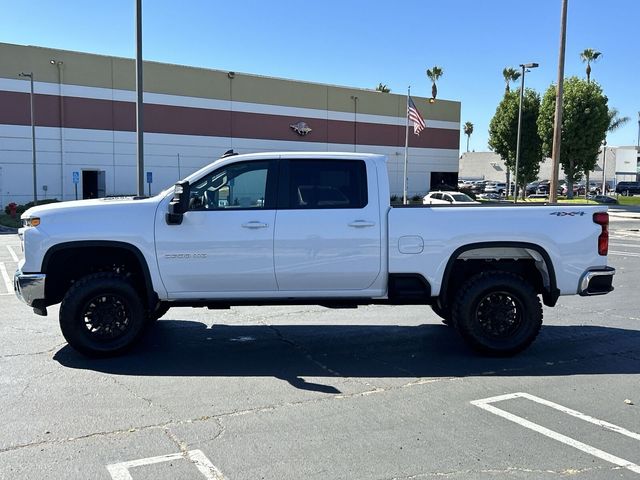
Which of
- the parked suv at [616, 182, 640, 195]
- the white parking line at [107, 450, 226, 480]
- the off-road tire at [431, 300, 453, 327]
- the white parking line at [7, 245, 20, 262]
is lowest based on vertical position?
the white parking line at [7, 245, 20, 262]

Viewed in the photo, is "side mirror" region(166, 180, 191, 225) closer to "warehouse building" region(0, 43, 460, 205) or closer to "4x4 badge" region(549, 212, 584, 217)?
Answer: "4x4 badge" region(549, 212, 584, 217)

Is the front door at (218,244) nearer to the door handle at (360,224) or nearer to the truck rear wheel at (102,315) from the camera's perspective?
the truck rear wheel at (102,315)

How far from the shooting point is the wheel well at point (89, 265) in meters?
5.73

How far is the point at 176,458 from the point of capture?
369 cm

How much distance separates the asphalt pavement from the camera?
143 inches

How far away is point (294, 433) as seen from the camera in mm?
4109

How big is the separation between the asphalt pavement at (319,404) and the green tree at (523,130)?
142 ft

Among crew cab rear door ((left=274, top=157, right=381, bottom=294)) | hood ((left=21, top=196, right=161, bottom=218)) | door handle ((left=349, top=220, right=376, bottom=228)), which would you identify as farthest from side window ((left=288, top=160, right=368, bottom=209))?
hood ((left=21, top=196, right=161, bottom=218))

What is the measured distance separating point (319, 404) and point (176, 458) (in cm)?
136

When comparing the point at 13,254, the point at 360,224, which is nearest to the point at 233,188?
the point at 360,224

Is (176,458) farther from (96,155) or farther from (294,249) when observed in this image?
(96,155)

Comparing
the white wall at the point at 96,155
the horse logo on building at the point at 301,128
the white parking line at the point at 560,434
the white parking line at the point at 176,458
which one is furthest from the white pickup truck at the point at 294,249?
the horse logo on building at the point at 301,128

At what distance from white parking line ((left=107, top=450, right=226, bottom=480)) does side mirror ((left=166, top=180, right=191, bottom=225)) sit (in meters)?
2.50

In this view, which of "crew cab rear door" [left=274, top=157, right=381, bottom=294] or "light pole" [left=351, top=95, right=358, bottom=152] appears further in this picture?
"light pole" [left=351, top=95, right=358, bottom=152]
